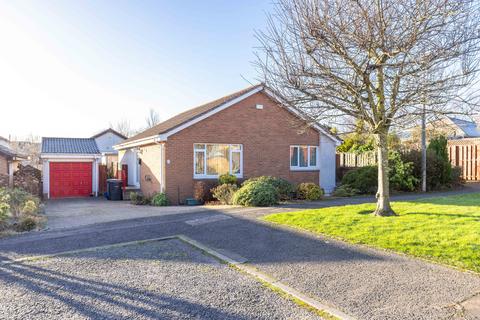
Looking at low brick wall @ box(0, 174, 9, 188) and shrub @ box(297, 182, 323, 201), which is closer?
shrub @ box(297, 182, 323, 201)

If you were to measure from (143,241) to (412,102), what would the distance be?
276 inches

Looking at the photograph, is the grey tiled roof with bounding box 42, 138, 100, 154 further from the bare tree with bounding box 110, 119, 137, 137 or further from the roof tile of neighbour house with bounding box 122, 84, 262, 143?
the bare tree with bounding box 110, 119, 137, 137

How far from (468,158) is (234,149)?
15.8 m

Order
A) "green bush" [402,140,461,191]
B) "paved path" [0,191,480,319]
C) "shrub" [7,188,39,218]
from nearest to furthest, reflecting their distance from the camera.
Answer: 1. "paved path" [0,191,480,319]
2. "shrub" [7,188,39,218]
3. "green bush" [402,140,461,191]

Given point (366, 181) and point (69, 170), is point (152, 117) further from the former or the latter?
point (366, 181)

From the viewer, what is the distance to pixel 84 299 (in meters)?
4.72

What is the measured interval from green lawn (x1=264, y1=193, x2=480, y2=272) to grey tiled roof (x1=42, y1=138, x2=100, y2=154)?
17338 millimetres

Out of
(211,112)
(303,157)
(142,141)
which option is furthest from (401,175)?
(142,141)

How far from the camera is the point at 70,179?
22828mm

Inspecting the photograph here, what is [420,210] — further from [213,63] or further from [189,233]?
[213,63]

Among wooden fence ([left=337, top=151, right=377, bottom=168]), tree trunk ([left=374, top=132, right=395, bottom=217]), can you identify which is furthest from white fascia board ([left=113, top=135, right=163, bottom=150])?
wooden fence ([left=337, top=151, right=377, bottom=168])

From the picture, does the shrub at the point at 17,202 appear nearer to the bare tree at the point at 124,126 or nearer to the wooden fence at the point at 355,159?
the wooden fence at the point at 355,159

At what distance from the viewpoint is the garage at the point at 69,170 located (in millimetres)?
22156

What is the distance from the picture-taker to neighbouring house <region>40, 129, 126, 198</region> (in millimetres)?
22156
